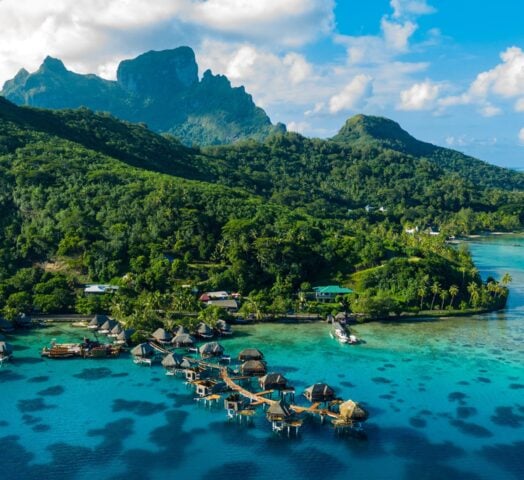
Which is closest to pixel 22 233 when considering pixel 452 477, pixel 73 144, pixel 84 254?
pixel 84 254

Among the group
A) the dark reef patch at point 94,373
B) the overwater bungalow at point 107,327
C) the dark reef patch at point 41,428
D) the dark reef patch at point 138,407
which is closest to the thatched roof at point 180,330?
the overwater bungalow at point 107,327

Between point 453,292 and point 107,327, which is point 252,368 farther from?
point 453,292

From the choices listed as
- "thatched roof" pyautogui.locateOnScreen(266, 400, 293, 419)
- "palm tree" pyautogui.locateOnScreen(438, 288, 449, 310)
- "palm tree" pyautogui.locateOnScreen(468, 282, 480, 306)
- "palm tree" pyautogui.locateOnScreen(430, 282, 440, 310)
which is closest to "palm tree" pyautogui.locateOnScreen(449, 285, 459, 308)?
"palm tree" pyautogui.locateOnScreen(438, 288, 449, 310)

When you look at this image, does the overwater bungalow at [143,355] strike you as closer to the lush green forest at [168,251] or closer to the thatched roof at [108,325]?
the lush green forest at [168,251]

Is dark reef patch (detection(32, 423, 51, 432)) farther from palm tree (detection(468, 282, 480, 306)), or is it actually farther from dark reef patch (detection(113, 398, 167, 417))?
palm tree (detection(468, 282, 480, 306))

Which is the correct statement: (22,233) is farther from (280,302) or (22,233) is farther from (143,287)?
(280,302)

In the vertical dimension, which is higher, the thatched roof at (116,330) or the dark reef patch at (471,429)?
the thatched roof at (116,330)

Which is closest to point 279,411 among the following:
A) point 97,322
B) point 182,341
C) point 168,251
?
point 182,341
